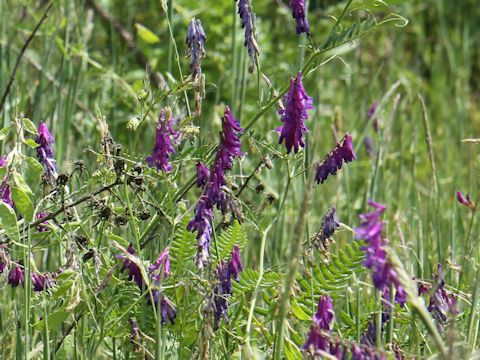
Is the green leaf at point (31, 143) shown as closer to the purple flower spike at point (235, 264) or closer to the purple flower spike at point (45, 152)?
the purple flower spike at point (45, 152)

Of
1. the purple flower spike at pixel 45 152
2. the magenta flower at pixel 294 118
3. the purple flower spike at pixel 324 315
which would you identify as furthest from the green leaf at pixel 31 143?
the purple flower spike at pixel 324 315

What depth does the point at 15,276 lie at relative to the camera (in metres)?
1.49

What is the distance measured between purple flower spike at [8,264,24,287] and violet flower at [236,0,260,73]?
0.48 m

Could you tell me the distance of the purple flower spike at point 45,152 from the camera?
4.98 feet

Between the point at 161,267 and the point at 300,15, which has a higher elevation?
the point at 300,15

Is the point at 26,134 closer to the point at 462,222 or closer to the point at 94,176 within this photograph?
the point at 94,176

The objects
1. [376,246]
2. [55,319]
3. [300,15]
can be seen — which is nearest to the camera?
[376,246]

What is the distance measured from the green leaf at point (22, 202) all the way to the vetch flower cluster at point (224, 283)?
11.7 inches

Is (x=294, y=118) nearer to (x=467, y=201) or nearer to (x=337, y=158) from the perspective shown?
(x=337, y=158)

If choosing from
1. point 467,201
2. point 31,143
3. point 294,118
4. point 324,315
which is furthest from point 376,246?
point 31,143

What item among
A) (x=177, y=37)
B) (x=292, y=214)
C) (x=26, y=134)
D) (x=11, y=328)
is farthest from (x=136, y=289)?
(x=177, y=37)

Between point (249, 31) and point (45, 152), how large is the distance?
39 cm

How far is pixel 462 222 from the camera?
2.48 metres

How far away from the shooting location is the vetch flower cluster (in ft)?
4.58
